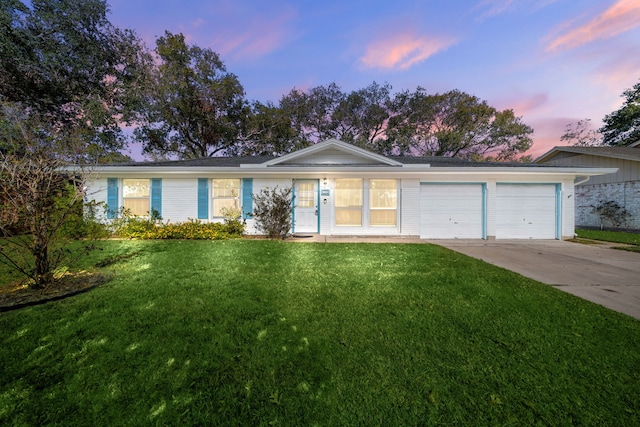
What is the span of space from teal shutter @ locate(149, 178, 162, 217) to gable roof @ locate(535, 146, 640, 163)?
805 inches

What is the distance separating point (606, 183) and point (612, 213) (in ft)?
5.37

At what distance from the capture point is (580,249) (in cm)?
741

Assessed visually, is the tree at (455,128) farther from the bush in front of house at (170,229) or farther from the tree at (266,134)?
the bush in front of house at (170,229)

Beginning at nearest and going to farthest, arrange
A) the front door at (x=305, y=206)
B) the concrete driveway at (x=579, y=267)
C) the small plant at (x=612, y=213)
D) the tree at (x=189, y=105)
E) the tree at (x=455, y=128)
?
1. the concrete driveway at (x=579, y=267)
2. the front door at (x=305, y=206)
3. the small plant at (x=612, y=213)
4. the tree at (x=189, y=105)
5. the tree at (x=455, y=128)

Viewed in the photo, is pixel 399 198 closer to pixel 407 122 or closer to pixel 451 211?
pixel 451 211

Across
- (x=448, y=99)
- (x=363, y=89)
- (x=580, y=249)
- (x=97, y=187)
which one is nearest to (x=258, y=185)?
(x=97, y=187)

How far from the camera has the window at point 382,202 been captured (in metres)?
9.45

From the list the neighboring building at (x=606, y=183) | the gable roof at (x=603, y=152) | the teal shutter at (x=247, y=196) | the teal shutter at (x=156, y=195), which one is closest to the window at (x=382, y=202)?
the teal shutter at (x=247, y=196)

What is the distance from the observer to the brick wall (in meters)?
12.1

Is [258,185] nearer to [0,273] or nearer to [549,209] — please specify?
[0,273]

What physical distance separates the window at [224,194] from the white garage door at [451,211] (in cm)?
687

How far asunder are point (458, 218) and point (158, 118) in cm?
1929

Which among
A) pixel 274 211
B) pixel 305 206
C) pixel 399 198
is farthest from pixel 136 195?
pixel 399 198

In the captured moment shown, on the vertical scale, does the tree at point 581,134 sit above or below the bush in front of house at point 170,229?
→ above
